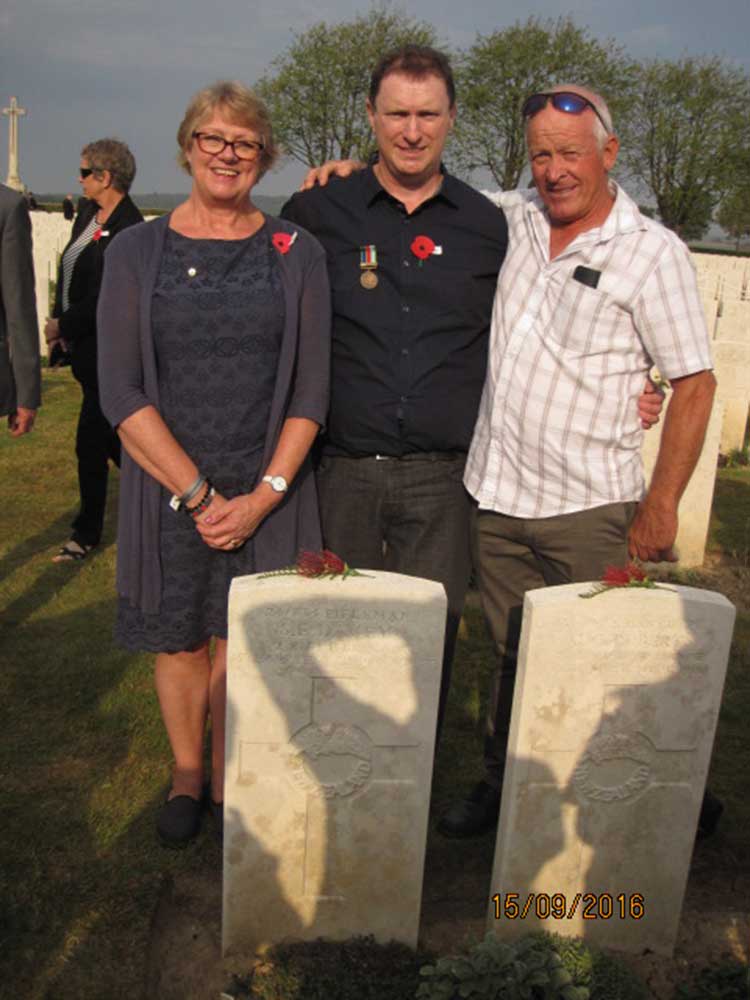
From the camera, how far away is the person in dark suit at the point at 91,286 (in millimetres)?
5859

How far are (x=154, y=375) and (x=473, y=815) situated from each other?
1872 millimetres

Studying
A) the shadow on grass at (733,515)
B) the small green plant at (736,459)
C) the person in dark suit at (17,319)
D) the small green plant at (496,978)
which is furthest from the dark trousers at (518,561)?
the small green plant at (736,459)

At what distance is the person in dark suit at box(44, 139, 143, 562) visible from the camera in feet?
19.2

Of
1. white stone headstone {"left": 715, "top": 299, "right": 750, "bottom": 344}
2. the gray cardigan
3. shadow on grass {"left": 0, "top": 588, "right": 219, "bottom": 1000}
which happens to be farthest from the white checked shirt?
white stone headstone {"left": 715, "top": 299, "right": 750, "bottom": 344}

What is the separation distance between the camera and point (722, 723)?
4562 millimetres

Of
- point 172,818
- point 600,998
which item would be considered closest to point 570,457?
point 600,998

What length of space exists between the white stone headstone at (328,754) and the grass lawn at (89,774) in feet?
1.41

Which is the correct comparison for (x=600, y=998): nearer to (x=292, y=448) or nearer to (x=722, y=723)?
(x=292, y=448)

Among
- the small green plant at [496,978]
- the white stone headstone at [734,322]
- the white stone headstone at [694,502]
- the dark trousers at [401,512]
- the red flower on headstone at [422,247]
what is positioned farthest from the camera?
the white stone headstone at [734,322]

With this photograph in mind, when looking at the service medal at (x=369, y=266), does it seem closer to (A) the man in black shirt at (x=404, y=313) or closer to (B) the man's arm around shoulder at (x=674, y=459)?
(A) the man in black shirt at (x=404, y=313)

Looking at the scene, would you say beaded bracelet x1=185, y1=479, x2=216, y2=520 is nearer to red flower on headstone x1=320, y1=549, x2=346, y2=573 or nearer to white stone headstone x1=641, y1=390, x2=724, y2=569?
red flower on headstone x1=320, y1=549, x2=346, y2=573

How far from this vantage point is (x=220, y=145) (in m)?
2.97

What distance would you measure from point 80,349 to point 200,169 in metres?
3.21
